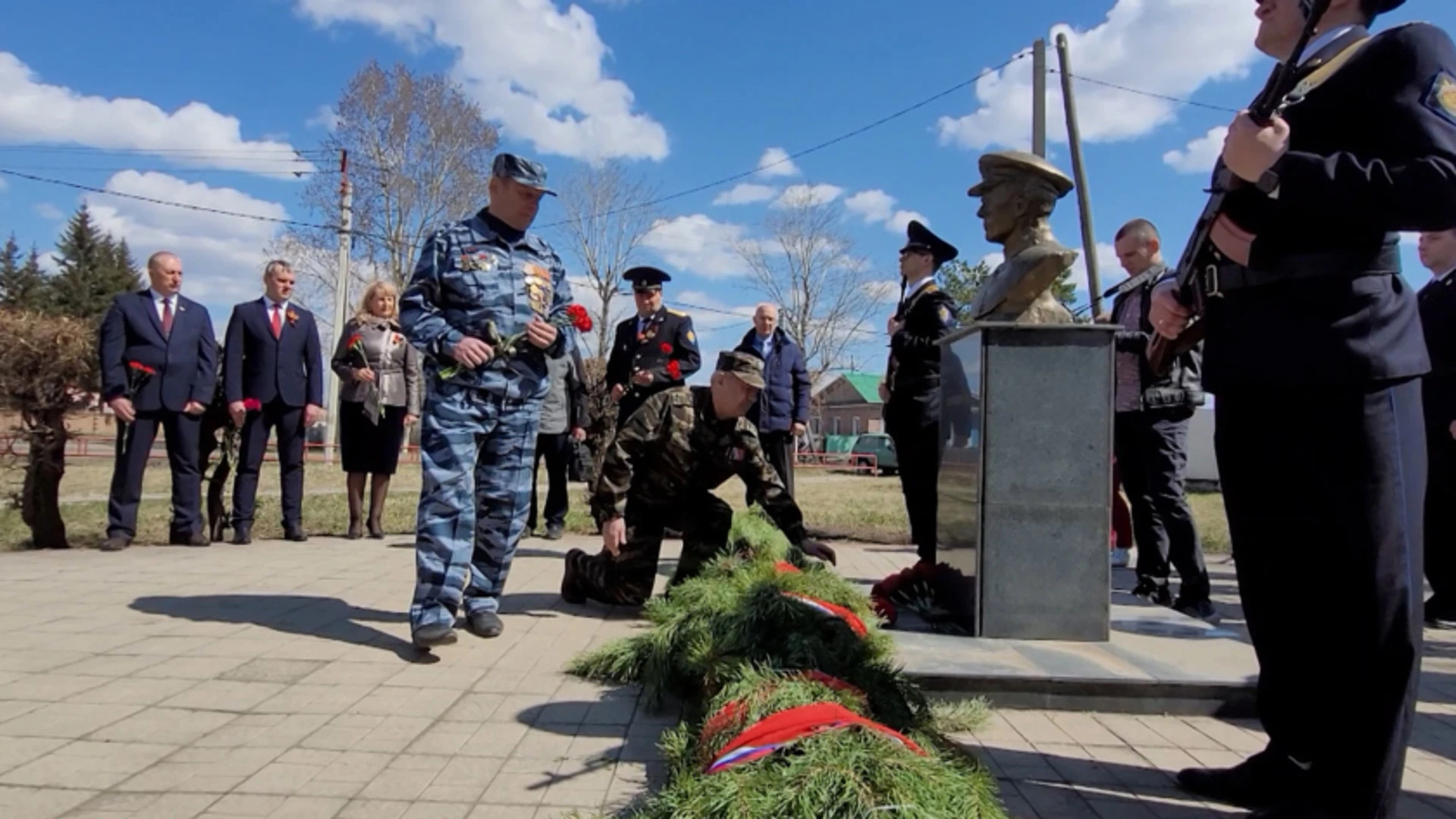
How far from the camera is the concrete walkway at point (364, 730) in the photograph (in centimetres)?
223

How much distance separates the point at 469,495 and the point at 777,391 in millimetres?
4050

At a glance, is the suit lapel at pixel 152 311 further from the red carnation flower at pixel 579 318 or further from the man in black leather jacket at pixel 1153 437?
the man in black leather jacket at pixel 1153 437

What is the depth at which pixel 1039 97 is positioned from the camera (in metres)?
16.2

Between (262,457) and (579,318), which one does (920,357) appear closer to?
(579,318)

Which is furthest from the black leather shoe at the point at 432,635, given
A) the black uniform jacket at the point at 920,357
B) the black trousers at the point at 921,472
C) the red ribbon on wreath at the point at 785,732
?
the black uniform jacket at the point at 920,357

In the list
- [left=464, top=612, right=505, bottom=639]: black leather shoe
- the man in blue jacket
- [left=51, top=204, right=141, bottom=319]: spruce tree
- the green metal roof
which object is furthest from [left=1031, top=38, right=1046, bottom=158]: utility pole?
the green metal roof

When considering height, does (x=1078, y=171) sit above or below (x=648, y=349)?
above

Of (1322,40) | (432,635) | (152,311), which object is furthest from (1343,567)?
(152,311)

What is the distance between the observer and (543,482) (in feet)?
49.5

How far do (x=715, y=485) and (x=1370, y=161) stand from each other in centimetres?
342

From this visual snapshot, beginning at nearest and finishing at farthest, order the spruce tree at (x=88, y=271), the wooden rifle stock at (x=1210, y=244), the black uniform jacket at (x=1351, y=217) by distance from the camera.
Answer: the black uniform jacket at (x=1351, y=217) < the wooden rifle stock at (x=1210, y=244) < the spruce tree at (x=88, y=271)

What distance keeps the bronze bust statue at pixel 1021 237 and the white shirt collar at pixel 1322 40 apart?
1899mm

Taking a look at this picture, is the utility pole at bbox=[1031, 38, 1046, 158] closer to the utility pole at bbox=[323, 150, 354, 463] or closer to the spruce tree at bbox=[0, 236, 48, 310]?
the utility pole at bbox=[323, 150, 354, 463]

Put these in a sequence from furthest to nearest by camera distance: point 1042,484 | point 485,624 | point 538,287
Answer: point 538,287, point 485,624, point 1042,484
